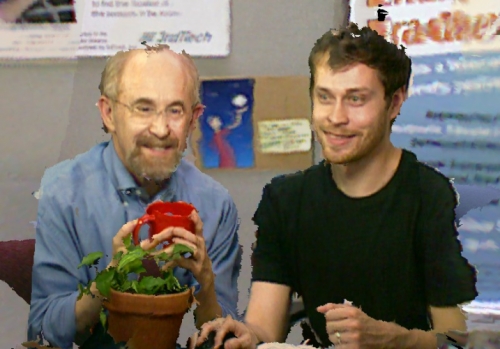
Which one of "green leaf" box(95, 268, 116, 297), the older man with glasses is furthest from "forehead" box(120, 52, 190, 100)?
"green leaf" box(95, 268, 116, 297)

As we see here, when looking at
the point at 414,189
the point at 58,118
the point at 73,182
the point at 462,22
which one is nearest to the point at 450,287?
the point at 414,189

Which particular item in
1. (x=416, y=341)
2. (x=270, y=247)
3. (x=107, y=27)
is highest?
(x=107, y=27)

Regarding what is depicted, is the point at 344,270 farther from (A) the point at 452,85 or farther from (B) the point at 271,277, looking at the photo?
(A) the point at 452,85

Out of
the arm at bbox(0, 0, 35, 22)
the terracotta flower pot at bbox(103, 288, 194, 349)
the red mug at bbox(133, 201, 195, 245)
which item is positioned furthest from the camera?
the arm at bbox(0, 0, 35, 22)

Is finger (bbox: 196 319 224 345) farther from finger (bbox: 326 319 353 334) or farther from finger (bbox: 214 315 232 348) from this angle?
finger (bbox: 326 319 353 334)

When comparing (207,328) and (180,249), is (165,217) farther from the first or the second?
(207,328)

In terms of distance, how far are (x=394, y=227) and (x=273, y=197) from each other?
0.22m

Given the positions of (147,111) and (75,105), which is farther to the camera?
(75,105)

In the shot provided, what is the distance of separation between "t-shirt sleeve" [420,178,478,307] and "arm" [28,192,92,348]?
22.8 inches

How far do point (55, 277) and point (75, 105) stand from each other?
0.33 m

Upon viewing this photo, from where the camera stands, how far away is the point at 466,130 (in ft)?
3.79

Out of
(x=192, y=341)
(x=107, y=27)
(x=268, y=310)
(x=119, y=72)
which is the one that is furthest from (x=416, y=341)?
(x=107, y=27)

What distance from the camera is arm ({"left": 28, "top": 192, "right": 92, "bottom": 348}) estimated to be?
113 centimetres

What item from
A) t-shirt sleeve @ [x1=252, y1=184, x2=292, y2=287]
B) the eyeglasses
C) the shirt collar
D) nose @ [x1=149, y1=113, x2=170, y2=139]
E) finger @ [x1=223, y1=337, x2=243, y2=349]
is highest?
the eyeglasses
